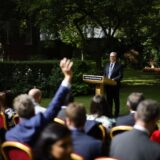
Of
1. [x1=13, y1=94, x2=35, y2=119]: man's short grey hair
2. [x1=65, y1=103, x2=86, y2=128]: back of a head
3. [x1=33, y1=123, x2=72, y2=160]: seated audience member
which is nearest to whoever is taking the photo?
[x1=33, y1=123, x2=72, y2=160]: seated audience member

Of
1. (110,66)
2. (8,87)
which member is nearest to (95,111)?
(110,66)

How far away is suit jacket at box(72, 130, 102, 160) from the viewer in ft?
18.1

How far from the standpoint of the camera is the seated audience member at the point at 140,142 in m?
5.13

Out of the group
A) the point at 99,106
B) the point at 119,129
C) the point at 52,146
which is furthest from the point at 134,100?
the point at 52,146

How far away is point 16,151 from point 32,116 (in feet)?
2.53

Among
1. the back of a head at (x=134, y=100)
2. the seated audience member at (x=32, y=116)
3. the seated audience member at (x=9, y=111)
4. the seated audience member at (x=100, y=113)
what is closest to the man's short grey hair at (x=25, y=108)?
the seated audience member at (x=32, y=116)

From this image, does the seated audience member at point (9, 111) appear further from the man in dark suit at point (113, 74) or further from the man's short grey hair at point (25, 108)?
the man in dark suit at point (113, 74)

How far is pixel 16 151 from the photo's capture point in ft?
17.9

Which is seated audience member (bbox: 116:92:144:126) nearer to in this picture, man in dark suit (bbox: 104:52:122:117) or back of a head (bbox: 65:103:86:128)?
back of a head (bbox: 65:103:86:128)

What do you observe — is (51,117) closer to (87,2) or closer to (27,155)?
(27,155)

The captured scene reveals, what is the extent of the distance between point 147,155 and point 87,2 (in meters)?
→ 21.0

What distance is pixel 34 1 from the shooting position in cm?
2492

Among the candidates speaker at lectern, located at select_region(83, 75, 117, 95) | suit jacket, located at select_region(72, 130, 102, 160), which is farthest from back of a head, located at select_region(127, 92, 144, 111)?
speaker at lectern, located at select_region(83, 75, 117, 95)

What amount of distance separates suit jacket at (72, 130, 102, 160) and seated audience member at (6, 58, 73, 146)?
20.4 inches
